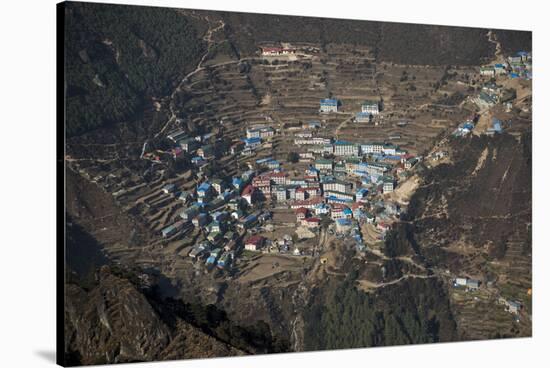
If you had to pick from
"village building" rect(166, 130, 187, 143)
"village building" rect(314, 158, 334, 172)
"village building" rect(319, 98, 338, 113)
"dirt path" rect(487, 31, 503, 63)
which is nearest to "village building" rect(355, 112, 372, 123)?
"village building" rect(319, 98, 338, 113)

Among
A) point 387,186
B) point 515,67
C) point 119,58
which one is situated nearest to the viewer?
point 119,58

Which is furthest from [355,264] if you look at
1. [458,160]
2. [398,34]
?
[398,34]

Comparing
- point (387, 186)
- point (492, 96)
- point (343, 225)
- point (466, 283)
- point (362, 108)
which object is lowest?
point (466, 283)

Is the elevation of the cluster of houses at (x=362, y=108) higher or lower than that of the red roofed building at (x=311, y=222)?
higher

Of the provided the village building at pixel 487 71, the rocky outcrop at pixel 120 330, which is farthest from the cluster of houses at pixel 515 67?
the rocky outcrop at pixel 120 330

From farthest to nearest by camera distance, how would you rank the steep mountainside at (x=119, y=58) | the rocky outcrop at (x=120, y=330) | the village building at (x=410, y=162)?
the village building at (x=410, y=162), the steep mountainside at (x=119, y=58), the rocky outcrop at (x=120, y=330)

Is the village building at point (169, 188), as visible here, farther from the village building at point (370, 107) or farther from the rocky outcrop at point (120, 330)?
the village building at point (370, 107)

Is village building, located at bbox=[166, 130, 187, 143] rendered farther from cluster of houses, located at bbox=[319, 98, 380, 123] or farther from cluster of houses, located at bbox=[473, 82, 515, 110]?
cluster of houses, located at bbox=[473, 82, 515, 110]

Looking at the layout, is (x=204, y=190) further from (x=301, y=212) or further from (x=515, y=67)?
(x=515, y=67)

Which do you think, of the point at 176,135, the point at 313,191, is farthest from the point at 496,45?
the point at 176,135
